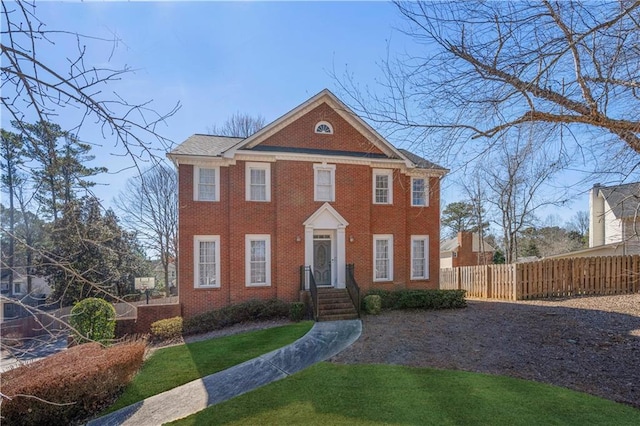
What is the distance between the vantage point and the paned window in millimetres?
14041

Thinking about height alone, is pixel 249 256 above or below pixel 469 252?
above

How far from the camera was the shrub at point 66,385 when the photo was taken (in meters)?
6.27

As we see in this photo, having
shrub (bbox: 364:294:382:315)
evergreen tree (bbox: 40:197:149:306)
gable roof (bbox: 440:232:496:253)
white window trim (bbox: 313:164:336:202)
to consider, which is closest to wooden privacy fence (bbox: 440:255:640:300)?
shrub (bbox: 364:294:382:315)

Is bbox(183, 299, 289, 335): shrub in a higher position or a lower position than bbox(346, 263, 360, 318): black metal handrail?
lower

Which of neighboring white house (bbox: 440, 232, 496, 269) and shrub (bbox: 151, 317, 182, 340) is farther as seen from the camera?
neighboring white house (bbox: 440, 232, 496, 269)

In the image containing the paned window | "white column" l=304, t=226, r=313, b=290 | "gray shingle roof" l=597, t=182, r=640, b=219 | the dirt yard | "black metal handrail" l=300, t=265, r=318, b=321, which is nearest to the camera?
"gray shingle roof" l=597, t=182, r=640, b=219

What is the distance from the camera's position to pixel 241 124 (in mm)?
31891

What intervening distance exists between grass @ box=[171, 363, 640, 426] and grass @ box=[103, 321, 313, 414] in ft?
6.94

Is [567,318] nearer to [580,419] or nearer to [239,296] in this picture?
[580,419]

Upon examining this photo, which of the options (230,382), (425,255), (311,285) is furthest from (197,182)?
(425,255)

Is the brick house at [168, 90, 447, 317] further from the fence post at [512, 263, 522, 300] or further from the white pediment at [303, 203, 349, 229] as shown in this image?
the fence post at [512, 263, 522, 300]

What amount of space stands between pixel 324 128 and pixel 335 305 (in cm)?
736

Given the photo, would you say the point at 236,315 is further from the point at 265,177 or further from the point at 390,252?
the point at 390,252

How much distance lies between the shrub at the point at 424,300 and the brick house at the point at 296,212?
1390 millimetres
